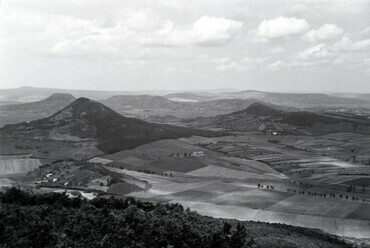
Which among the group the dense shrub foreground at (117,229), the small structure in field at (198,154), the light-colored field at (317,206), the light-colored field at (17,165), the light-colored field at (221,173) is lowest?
the light-colored field at (221,173)

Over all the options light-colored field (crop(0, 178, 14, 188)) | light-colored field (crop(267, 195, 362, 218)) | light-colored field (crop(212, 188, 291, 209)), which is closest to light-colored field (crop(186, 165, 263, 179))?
light-colored field (crop(212, 188, 291, 209))

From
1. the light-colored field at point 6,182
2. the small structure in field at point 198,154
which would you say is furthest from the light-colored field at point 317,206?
the light-colored field at point 6,182

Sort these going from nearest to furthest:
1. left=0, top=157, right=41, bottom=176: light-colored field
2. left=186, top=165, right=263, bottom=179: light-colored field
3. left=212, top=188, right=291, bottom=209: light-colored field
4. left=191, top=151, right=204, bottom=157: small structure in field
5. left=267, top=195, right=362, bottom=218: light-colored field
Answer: left=267, top=195, right=362, bottom=218: light-colored field, left=212, top=188, right=291, bottom=209: light-colored field, left=0, top=157, right=41, bottom=176: light-colored field, left=186, top=165, right=263, bottom=179: light-colored field, left=191, top=151, right=204, bottom=157: small structure in field

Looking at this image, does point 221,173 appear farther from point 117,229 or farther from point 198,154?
point 117,229

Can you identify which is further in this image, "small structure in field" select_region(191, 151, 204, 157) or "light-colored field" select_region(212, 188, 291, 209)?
"small structure in field" select_region(191, 151, 204, 157)

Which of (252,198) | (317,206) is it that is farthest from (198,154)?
(317,206)

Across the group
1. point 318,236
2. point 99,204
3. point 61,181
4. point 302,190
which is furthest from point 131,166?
point 318,236

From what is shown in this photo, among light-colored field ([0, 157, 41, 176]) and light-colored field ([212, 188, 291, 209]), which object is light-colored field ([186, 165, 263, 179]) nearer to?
light-colored field ([212, 188, 291, 209])

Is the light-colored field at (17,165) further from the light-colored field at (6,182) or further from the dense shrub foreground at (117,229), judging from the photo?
the dense shrub foreground at (117,229)
